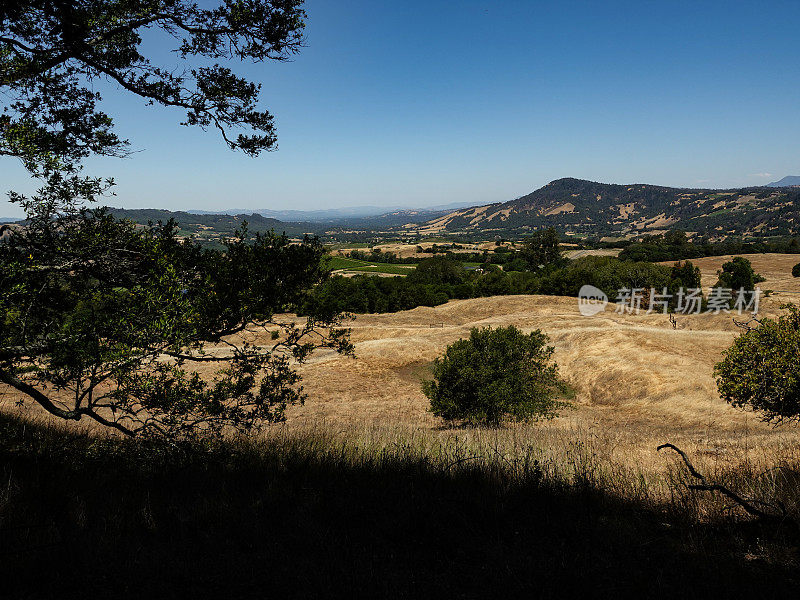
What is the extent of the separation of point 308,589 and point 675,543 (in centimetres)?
333

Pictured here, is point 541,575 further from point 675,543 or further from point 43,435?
point 43,435

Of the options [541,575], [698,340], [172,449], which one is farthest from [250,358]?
[698,340]

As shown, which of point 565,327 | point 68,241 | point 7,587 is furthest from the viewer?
point 565,327

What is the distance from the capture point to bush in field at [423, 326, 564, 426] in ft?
64.3

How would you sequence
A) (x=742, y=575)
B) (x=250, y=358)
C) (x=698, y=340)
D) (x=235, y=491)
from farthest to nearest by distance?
(x=698, y=340) < (x=250, y=358) < (x=235, y=491) < (x=742, y=575)

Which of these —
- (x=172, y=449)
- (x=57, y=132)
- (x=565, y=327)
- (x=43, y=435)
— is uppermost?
(x=57, y=132)

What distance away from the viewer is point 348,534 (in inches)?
151

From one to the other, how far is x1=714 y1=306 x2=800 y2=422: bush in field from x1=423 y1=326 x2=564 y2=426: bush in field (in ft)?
25.7

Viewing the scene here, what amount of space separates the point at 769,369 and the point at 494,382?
34.6 feet

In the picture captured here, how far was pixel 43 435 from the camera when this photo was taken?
304 inches

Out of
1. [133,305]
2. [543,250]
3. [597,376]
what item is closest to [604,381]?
[597,376]

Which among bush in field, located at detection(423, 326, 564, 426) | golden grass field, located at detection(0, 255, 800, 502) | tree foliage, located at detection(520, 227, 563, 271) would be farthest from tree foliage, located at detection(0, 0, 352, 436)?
tree foliage, located at detection(520, 227, 563, 271)

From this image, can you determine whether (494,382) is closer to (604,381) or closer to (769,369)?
Result: (769,369)

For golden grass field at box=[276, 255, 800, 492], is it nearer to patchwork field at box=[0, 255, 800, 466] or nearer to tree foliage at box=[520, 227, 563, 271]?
patchwork field at box=[0, 255, 800, 466]
